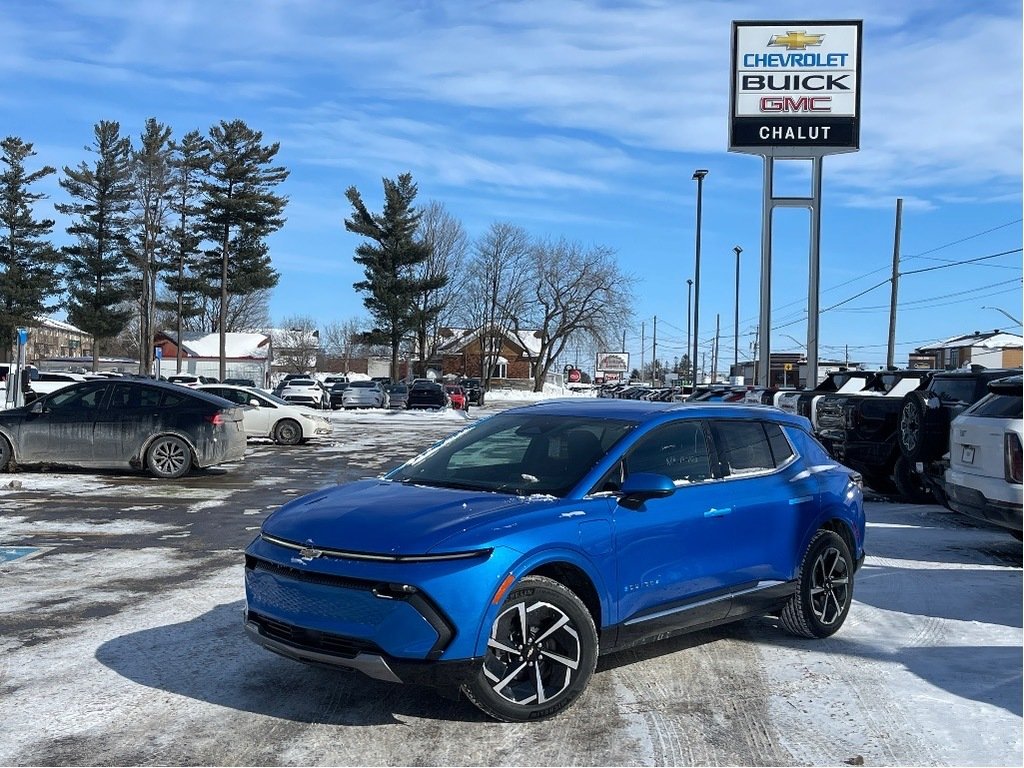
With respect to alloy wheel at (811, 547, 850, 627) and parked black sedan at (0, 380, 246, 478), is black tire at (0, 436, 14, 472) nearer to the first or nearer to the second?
parked black sedan at (0, 380, 246, 478)

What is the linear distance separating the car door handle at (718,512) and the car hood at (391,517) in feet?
3.78

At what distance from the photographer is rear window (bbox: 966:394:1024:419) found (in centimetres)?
837

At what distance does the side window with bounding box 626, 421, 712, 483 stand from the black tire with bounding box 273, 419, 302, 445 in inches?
716

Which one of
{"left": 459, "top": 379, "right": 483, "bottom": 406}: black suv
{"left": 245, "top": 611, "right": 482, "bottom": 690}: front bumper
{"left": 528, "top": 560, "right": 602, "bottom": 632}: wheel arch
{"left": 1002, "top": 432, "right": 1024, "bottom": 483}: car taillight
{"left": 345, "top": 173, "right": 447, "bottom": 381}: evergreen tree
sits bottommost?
{"left": 459, "top": 379, "right": 483, "bottom": 406}: black suv

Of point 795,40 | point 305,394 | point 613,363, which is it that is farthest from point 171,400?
point 613,363

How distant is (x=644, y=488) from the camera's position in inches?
207

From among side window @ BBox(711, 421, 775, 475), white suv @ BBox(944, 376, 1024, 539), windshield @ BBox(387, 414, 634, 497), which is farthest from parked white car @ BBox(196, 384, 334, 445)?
side window @ BBox(711, 421, 775, 475)

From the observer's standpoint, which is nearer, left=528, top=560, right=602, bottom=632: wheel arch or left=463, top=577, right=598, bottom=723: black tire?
left=463, top=577, right=598, bottom=723: black tire

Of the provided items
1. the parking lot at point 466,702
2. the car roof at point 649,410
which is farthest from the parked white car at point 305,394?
the car roof at point 649,410

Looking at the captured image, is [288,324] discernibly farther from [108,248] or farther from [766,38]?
[766,38]

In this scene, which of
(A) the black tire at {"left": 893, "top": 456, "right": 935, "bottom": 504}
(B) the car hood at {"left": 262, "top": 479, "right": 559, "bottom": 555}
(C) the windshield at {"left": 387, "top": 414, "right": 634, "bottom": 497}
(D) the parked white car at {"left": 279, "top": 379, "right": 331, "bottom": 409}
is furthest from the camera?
(D) the parked white car at {"left": 279, "top": 379, "right": 331, "bottom": 409}

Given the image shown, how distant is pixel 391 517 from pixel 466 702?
108cm

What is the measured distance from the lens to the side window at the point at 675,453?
226 inches

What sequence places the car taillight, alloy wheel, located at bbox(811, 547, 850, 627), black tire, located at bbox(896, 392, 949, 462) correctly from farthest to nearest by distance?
black tire, located at bbox(896, 392, 949, 462), the car taillight, alloy wheel, located at bbox(811, 547, 850, 627)
